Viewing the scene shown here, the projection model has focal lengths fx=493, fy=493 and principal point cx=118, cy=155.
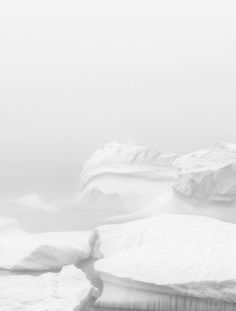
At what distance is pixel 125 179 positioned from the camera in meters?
20.4

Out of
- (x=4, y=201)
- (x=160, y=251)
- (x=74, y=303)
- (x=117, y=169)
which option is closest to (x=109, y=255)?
(x=160, y=251)

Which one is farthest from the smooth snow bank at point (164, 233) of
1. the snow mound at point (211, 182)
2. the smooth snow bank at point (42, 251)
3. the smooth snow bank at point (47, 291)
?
the snow mound at point (211, 182)

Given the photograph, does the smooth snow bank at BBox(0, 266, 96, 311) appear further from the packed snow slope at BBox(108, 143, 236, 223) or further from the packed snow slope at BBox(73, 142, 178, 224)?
the packed snow slope at BBox(73, 142, 178, 224)

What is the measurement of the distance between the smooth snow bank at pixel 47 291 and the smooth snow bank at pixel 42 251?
587 millimetres

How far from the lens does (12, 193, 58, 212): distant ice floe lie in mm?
22080

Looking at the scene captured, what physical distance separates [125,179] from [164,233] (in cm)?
1093

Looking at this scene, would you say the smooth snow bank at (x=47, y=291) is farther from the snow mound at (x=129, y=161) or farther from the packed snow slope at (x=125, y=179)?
the snow mound at (x=129, y=161)

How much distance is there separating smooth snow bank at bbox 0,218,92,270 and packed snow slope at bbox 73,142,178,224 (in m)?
8.32

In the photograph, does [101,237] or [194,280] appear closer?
[194,280]

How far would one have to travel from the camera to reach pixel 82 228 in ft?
49.0

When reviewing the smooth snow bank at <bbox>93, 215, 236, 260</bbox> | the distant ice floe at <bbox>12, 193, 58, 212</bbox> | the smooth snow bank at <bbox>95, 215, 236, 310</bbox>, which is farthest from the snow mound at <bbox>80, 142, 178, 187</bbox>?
the smooth snow bank at <bbox>95, 215, 236, 310</bbox>

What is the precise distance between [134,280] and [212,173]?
7.85 m

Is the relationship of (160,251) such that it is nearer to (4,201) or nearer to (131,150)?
(131,150)

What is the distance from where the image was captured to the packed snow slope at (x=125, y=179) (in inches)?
771
